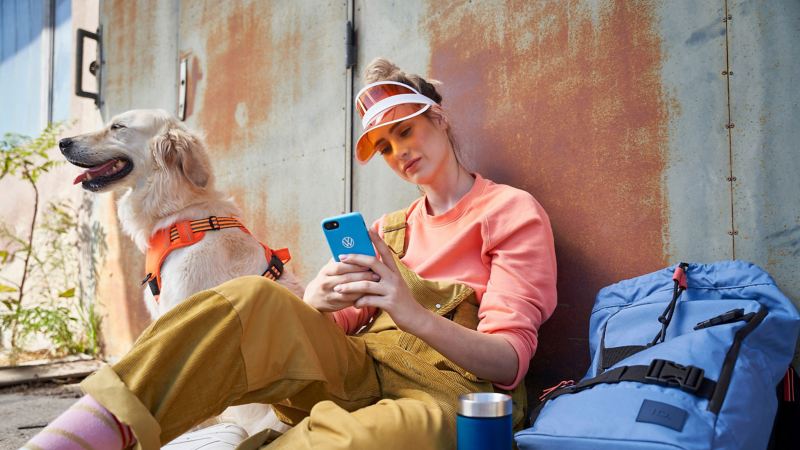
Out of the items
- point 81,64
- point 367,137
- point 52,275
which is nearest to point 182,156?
point 367,137

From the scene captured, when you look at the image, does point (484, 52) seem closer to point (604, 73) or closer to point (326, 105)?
point (604, 73)

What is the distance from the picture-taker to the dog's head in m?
2.51

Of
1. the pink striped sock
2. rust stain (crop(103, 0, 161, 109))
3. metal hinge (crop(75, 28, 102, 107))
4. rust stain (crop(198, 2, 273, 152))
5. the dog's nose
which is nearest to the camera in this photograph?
the pink striped sock

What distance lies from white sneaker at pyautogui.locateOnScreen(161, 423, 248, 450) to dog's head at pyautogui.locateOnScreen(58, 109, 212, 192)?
1.18 metres

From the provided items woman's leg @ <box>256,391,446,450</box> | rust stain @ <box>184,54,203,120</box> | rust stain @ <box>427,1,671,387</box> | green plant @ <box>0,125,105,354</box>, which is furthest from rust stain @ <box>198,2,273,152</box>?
woman's leg @ <box>256,391,446,450</box>

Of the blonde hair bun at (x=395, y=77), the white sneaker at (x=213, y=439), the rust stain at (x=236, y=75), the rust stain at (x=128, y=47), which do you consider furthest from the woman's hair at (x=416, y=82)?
the rust stain at (x=128, y=47)

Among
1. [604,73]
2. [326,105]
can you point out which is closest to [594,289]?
[604,73]

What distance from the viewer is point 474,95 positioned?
2373 mm

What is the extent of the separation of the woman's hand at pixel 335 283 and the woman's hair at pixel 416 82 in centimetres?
82

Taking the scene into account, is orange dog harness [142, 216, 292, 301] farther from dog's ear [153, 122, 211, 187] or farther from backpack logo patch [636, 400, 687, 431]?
backpack logo patch [636, 400, 687, 431]

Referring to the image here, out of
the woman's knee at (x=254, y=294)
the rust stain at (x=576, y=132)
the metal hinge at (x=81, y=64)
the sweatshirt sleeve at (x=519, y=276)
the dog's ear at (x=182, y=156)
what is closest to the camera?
the woman's knee at (x=254, y=294)

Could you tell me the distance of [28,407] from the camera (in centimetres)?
328

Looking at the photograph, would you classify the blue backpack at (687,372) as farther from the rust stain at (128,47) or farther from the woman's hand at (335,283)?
the rust stain at (128,47)

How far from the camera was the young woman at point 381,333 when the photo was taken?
110 cm
